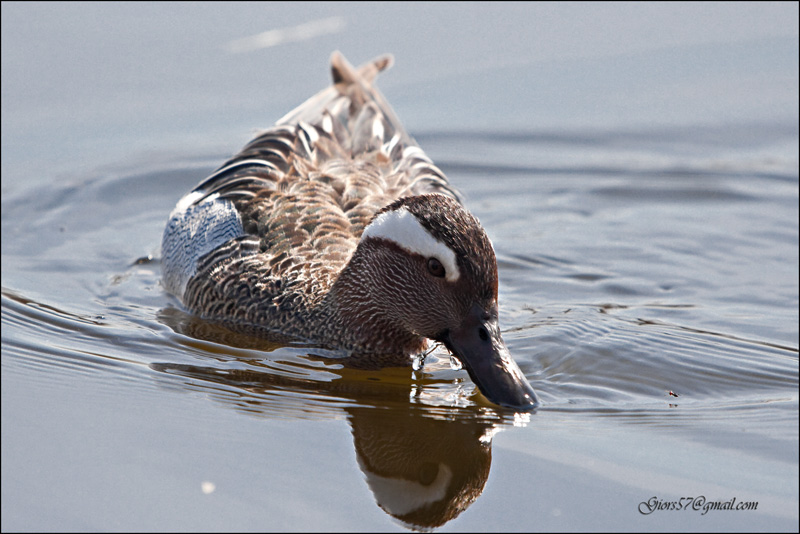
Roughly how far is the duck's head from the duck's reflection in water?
245 millimetres

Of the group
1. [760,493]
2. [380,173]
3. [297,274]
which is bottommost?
[760,493]

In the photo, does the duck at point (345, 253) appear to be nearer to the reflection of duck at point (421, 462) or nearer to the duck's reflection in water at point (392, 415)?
the duck's reflection in water at point (392, 415)

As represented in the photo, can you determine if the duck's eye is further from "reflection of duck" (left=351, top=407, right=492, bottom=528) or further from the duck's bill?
"reflection of duck" (left=351, top=407, right=492, bottom=528)

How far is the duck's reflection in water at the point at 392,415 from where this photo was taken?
538 centimetres

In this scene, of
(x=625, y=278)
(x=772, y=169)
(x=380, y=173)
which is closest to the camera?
(x=380, y=173)

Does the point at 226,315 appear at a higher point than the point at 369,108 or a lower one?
lower

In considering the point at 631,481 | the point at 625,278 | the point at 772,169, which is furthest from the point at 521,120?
the point at 631,481

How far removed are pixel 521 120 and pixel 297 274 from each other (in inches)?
214

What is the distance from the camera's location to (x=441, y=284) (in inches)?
249

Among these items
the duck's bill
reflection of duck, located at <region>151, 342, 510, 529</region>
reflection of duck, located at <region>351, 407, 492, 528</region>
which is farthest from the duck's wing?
reflection of duck, located at <region>351, 407, 492, 528</region>

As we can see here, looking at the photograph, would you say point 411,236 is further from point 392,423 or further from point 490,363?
point 392,423

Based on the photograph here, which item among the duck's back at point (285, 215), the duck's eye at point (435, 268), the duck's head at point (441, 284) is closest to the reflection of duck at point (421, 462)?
the duck's head at point (441, 284)

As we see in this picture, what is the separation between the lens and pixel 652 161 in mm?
11164

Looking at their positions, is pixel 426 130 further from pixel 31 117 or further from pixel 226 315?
pixel 226 315
